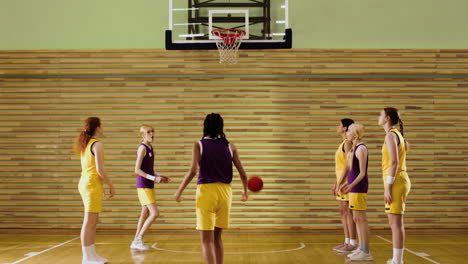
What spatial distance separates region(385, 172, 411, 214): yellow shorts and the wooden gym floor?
1.36 m

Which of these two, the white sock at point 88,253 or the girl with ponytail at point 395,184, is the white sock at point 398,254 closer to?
the girl with ponytail at point 395,184

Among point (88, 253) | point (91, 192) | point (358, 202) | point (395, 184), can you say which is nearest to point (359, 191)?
point (358, 202)

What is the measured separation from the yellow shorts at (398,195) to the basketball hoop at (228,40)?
4.30 meters

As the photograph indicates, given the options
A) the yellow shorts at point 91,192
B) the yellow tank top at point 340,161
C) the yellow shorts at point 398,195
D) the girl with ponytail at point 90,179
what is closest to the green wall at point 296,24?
the yellow tank top at point 340,161

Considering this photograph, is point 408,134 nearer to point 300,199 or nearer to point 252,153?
point 300,199

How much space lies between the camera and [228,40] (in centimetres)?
909

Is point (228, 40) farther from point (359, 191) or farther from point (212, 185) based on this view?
point (212, 185)

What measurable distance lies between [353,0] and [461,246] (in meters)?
5.45

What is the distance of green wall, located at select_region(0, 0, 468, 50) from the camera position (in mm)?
10344

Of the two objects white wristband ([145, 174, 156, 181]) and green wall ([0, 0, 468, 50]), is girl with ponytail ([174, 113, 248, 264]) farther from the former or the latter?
green wall ([0, 0, 468, 50])

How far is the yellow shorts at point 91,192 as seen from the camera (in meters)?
6.18

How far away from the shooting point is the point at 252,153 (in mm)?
10125

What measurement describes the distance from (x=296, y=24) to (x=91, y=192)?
19.9 ft

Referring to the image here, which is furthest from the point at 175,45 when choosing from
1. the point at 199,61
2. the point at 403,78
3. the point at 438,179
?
the point at 438,179
